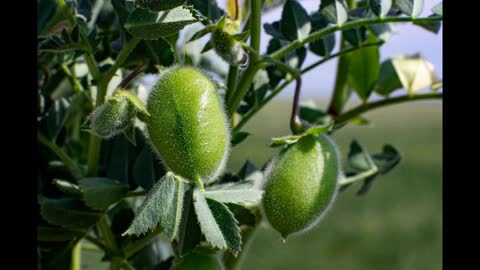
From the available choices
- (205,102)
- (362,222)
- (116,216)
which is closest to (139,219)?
(205,102)

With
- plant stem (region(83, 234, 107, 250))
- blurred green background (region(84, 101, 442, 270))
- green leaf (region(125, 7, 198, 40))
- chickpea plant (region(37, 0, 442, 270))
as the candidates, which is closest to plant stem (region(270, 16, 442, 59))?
chickpea plant (region(37, 0, 442, 270))

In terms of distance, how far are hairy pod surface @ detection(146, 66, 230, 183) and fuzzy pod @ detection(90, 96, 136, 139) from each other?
0.04ft

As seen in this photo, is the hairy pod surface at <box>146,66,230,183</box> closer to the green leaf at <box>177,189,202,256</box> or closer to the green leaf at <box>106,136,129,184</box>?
the green leaf at <box>177,189,202,256</box>

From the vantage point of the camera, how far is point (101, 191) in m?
0.50

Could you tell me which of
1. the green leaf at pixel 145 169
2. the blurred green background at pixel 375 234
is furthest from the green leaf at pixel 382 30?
the blurred green background at pixel 375 234

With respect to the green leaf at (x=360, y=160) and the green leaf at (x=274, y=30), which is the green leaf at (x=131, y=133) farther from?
the green leaf at (x=360, y=160)

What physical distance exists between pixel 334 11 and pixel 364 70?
0.57 ft

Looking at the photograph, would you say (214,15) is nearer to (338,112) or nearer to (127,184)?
(127,184)

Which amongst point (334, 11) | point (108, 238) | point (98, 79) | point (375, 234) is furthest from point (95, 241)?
point (375, 234)

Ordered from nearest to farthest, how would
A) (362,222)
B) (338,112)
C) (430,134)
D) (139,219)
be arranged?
(139,219) → (338,112) → (362,222) → (430,134)

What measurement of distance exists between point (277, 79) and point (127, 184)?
0.16 metres

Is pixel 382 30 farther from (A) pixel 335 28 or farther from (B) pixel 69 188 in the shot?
(B) pixel 69 188

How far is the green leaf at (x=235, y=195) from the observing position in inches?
16.6
